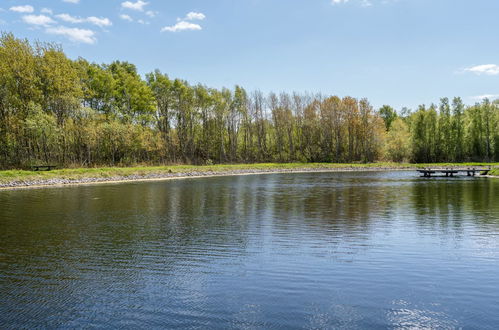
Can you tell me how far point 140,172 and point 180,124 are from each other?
88.6 feet

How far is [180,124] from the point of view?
78.2 m

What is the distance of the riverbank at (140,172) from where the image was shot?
1606 inches

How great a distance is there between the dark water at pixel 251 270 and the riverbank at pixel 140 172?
2424 cm

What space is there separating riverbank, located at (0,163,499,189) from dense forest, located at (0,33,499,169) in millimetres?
6144

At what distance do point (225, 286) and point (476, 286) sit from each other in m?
6.15

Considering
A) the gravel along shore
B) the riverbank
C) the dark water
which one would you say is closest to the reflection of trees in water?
the dark water

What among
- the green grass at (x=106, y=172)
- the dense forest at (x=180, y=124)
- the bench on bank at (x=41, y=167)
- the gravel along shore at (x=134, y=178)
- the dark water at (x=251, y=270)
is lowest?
the dark water at (x=251, y=270)

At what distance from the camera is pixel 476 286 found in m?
9.03

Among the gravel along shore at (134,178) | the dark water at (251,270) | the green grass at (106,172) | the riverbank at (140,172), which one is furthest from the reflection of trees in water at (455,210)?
the gravel along shore at (134,178)

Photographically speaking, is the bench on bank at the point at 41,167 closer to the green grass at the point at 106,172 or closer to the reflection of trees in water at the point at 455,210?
the green grass at the point at 106,172

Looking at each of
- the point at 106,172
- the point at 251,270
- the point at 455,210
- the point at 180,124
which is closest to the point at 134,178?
the point at 106,172

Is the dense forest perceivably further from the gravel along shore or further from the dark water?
the dark water

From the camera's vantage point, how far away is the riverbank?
134 feet

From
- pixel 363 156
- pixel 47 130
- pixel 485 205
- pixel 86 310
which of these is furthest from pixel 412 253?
pixel 363 156
